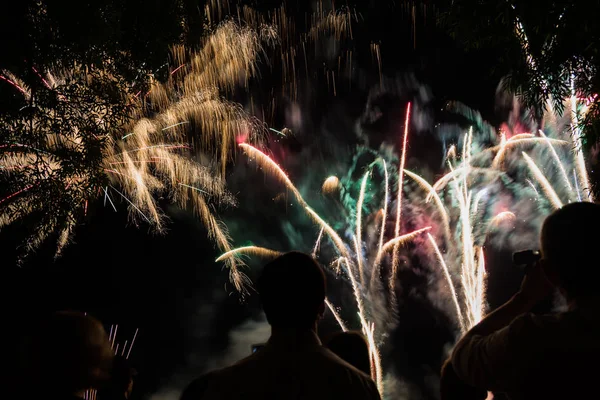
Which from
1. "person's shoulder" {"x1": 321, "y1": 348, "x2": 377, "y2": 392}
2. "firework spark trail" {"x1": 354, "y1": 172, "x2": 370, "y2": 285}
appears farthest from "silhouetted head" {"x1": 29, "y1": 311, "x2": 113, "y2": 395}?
"firework spark trail" {"x1": 354, "y1": 172, "x2": 370, "y2": 285}

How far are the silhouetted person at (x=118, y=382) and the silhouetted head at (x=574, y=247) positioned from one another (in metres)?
1.95

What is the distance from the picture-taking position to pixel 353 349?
2629 millimetres

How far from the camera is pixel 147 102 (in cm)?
1241

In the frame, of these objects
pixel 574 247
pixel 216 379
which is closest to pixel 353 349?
pixel 216 379

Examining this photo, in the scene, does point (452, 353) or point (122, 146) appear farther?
point (122, 146)

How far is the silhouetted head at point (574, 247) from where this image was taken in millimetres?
1808

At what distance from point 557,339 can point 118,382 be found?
6.30 ft

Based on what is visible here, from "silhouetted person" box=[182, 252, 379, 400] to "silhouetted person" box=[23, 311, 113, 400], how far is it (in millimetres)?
487

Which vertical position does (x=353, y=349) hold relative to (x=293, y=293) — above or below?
below

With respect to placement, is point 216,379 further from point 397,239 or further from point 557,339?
point 397,239

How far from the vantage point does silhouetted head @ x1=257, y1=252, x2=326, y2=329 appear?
6.70 ft

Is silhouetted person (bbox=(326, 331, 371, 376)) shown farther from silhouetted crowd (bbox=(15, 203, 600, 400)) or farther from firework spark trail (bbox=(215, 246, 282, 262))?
firework spark trail (bbox=(215, 246, 282, 262))

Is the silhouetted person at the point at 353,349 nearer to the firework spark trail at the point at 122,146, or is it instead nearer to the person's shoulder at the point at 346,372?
the person's shoulder at the point at 346,372

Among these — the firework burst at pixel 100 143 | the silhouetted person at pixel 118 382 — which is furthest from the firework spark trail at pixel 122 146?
Result: the silhouetted person at pixel 118 382
